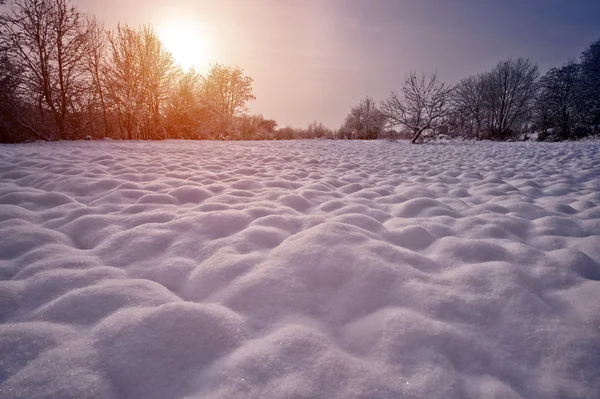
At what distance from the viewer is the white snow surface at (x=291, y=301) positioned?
2.50 feet

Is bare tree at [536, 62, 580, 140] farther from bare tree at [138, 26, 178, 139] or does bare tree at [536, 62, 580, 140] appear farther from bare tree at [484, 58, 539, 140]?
bare tree at [138, 26, 178, 139]

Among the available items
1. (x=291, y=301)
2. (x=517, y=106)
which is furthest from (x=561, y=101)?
(x=291, y=301)

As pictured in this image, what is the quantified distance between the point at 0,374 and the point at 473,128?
28209mm

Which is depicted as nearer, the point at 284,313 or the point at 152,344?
the point at 152,344

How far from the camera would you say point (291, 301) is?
43.1 inches

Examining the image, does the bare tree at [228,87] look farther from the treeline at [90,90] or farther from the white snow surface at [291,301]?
the white snow surface at [291,301]

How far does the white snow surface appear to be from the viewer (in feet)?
2.50

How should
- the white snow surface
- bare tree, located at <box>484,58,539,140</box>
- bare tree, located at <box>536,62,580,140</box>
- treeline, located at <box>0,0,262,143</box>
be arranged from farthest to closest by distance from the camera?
1. bare tree, located at <box>484,58,539,140</box>
2. bare tree, located at <box>536,62,580,140</box>
3. treeline, located at <box>0,0,262,143</box>
4. the white snow surface

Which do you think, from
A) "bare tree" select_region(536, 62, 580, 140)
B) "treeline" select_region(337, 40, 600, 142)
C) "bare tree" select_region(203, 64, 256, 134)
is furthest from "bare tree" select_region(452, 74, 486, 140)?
"bare tree" select_region(203, 64, 256, 134)

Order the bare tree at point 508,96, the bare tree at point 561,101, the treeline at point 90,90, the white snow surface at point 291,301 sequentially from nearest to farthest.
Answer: the white snow surface at point 291,301 < the treeline at point 90,90 < the bare tree at point 561,101 < the bare tree at point 508,96

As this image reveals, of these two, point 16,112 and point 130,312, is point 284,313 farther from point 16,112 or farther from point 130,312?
point 16,112

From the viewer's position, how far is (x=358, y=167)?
456 cm

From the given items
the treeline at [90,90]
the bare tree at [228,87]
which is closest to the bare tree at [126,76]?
the treeline at [90,90]

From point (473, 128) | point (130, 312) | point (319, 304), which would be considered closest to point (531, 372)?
point (319, 304)
